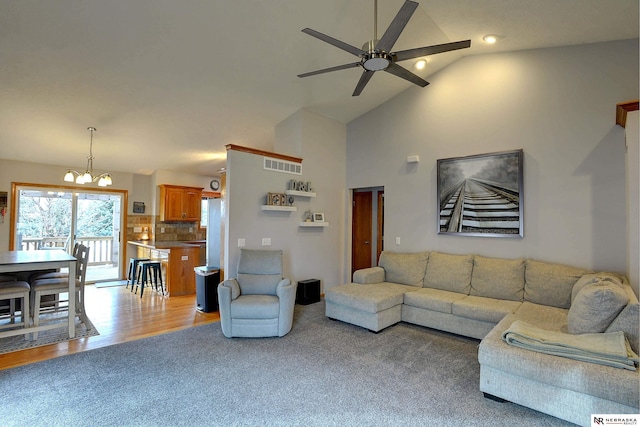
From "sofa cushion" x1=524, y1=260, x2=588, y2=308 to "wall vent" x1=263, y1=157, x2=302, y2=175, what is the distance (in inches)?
138

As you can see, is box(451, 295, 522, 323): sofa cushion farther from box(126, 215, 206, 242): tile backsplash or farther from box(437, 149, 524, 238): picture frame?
box(126, 215, 206, 242): tile backsplash

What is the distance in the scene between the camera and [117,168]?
6.89 meters

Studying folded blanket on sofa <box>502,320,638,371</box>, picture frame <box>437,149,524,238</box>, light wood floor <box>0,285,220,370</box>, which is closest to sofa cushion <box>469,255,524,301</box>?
picture frame <box>437,149,524,238</box>

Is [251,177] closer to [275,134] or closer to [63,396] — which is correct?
[275,134]

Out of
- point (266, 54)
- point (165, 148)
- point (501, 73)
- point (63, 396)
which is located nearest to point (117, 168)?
point (165, 148)

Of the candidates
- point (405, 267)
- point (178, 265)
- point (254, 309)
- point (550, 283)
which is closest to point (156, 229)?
point (178, 265)

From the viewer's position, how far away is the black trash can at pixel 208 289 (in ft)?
15.4

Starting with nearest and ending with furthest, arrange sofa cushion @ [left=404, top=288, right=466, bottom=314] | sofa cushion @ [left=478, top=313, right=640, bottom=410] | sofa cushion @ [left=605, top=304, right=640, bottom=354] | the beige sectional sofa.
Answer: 1. sofa cushion @ [left=478, top=313, right=640, bottom=410]
2. the beige sectional sofa
3. sofa cushion @ [left=605, top=304, right=640, bottom=354]
4. sofa cushion @ [left=404, top=288, right=466, bottom=314]

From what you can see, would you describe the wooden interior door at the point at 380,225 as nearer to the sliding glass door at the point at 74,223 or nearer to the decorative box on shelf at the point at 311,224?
the decorative box on shelf at the point at 311,224

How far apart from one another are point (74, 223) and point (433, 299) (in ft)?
23.5

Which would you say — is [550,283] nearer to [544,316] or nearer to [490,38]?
[544,316]

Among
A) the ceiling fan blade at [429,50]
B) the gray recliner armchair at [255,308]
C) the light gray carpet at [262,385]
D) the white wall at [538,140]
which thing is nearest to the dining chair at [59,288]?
the light gray carpet at [262,385]

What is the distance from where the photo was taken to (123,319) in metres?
4.34

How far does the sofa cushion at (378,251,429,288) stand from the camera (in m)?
4.60
